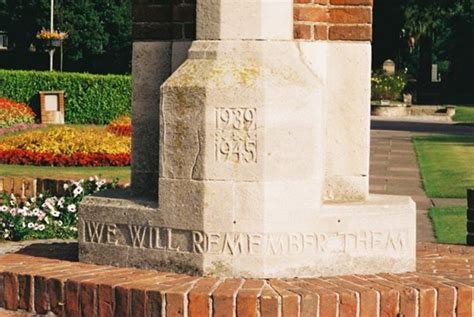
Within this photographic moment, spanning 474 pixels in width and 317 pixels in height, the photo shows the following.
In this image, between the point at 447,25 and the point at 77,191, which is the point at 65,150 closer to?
the point at 77,191

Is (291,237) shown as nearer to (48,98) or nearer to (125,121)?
(125,121)

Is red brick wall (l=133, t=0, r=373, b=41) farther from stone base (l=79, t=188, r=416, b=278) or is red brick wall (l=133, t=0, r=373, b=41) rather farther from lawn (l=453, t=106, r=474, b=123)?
lawn (l=453, t=106, r=474, b=123)

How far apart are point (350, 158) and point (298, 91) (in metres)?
0.77

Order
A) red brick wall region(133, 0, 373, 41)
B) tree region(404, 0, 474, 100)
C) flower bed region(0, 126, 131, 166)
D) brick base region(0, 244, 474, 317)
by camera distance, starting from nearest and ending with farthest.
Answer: brick base region(0, 244, 474, 317) → red brick wall region(133, 0, 373, 41) → flower bed region(0, 126, 131, 166) → tree region(404, 0, 474, 100)

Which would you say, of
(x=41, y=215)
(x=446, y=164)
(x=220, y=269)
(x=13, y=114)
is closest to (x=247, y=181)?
(x=220, y=269)

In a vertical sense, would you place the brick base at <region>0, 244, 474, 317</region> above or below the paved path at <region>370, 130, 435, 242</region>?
above

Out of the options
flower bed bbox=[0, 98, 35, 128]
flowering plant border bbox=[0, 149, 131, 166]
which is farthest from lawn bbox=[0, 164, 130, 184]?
flower bed bbox=[0, 98, 35, 128]

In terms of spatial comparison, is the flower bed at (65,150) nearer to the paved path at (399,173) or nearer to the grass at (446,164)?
the paved path at (399,173)

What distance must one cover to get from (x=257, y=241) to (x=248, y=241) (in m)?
0.04

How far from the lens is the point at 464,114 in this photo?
48688 mm

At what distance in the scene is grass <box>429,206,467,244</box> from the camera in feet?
41.1

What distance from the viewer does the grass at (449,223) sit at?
12.5 meters

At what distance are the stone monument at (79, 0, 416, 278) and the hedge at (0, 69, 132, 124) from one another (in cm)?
2979

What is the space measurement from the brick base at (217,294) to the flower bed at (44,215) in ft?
11.3
